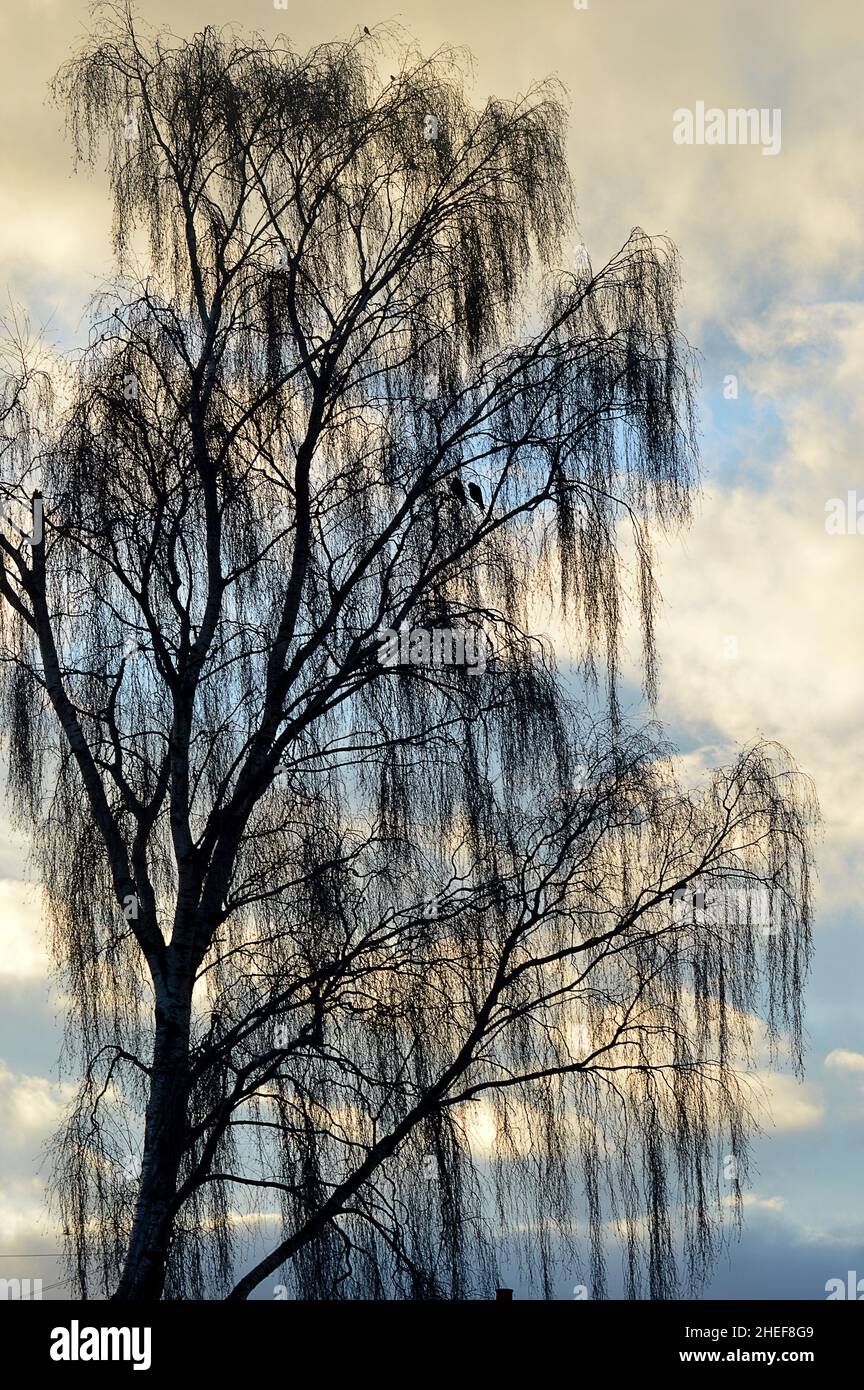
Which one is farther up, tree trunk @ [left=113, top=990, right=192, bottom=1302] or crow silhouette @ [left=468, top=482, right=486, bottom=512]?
crow silhouette @ [left=468, top=482, right=486, bottom=512]

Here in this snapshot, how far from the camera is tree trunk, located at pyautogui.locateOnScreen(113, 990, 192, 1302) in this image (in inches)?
413

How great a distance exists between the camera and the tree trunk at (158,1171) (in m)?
10.5

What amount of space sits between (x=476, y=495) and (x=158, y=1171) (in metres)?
4.99

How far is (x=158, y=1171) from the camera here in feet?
35.0

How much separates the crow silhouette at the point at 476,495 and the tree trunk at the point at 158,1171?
4151 mm

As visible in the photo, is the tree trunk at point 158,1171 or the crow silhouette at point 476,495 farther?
the crow silhouette at point 476,495

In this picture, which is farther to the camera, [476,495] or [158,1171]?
[476,495]

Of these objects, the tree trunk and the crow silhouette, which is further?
the crow silhouette

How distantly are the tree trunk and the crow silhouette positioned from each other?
13.6ft

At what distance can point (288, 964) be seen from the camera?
35.3 ft

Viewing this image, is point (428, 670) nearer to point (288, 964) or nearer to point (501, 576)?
point (501, 576)

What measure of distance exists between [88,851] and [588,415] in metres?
4.63
